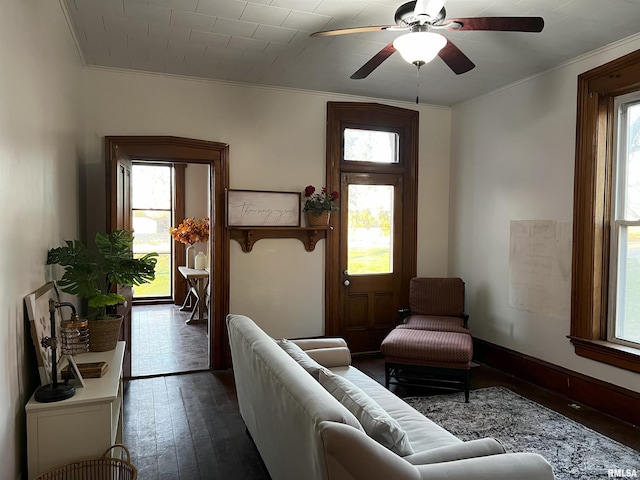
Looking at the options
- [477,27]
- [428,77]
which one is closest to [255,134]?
[428,77]

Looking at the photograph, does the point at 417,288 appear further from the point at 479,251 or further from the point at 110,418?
the point at 110,418

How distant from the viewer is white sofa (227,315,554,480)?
1.42m

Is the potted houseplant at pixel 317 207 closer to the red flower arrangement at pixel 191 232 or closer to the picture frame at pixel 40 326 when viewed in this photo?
the picture frame at pixel 40 326

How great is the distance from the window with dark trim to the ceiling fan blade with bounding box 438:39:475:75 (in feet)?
4.46

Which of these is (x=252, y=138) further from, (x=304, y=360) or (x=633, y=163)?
(x=633, y=163)

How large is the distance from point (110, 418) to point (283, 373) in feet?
2.81

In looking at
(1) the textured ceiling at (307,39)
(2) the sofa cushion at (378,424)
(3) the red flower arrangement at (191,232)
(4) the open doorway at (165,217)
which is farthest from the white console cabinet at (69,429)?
(4) the open doorway at (165,217)

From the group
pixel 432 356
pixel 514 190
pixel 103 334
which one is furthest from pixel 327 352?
pixel 514 190

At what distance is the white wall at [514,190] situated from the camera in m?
3.85

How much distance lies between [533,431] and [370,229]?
2.57 metres

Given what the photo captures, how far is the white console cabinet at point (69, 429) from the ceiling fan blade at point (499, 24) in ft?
8.35

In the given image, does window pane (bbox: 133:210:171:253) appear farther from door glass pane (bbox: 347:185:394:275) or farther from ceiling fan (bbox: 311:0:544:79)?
ceiling fan (bbox: 311:0:544:79)

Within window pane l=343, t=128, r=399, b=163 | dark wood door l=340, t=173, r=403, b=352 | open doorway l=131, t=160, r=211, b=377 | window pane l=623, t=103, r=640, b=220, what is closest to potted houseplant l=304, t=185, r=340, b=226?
dark wood door l=340, t=173, r=403, b=352

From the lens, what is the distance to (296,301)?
15.6 feet
